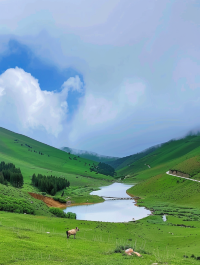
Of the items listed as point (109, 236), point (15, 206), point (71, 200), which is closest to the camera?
point (109, 236)

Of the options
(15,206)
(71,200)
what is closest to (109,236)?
(15,206)

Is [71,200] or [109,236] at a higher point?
[71,200]

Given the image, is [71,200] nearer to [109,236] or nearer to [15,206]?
[15,206]

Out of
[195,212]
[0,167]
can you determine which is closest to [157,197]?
[195,212]

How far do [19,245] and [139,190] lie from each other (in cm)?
11536

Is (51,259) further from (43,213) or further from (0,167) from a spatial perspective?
(0,167)

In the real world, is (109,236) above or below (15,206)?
below

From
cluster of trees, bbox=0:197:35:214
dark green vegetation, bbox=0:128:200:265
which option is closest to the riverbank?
dark green vegetation, bbox=0:128:200:265

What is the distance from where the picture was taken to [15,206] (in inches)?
1970

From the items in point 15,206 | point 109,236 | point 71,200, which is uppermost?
point 71,200

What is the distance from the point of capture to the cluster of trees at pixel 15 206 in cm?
4862

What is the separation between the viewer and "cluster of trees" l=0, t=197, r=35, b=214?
4862cm

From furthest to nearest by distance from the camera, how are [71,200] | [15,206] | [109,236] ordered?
[71,200], [15,206], [109,236]

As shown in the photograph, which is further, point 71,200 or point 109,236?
point 71,200
